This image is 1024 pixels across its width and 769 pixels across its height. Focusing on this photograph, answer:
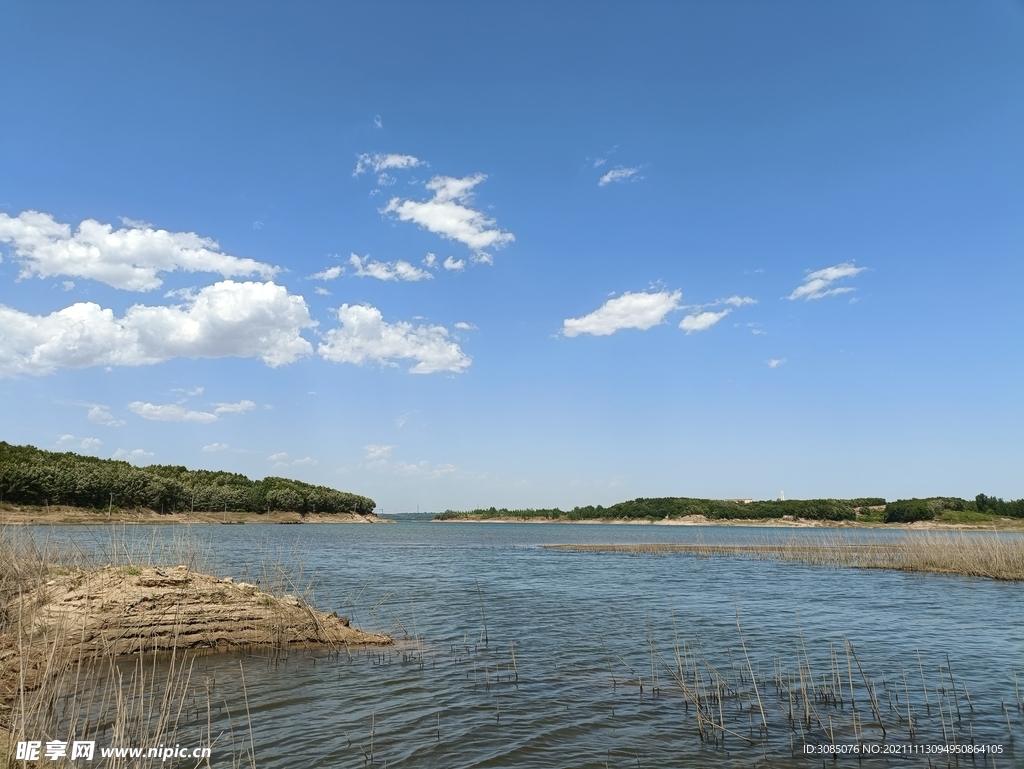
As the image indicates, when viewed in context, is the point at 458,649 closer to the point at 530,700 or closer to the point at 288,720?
the point at 530,700

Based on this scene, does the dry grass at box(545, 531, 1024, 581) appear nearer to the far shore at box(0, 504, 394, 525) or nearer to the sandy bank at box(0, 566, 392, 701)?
the sandy bank at box(0, 566, 392, 701)

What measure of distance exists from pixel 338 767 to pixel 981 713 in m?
11.5

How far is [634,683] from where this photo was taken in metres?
13.4

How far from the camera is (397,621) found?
20.2 metres

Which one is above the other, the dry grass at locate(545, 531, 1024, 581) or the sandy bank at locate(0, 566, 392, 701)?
the sandy bank at locate(0, 566, 392, 701)

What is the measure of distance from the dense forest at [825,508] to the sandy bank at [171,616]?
150510 millimetres

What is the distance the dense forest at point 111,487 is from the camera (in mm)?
79750

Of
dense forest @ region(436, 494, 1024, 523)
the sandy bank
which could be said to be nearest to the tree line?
dense forest @ region(436, 494, 1024, 523)

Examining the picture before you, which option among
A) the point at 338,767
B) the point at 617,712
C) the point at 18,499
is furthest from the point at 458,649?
the point at 18,499

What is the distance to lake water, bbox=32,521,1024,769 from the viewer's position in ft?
31.7

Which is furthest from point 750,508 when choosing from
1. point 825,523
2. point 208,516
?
point 208,516

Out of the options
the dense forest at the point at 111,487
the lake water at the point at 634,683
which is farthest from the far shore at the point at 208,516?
the lake water at the point at 634,683

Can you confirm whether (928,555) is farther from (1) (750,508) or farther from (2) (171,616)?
(1) (750,508)

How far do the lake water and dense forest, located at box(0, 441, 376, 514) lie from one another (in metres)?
41.2
